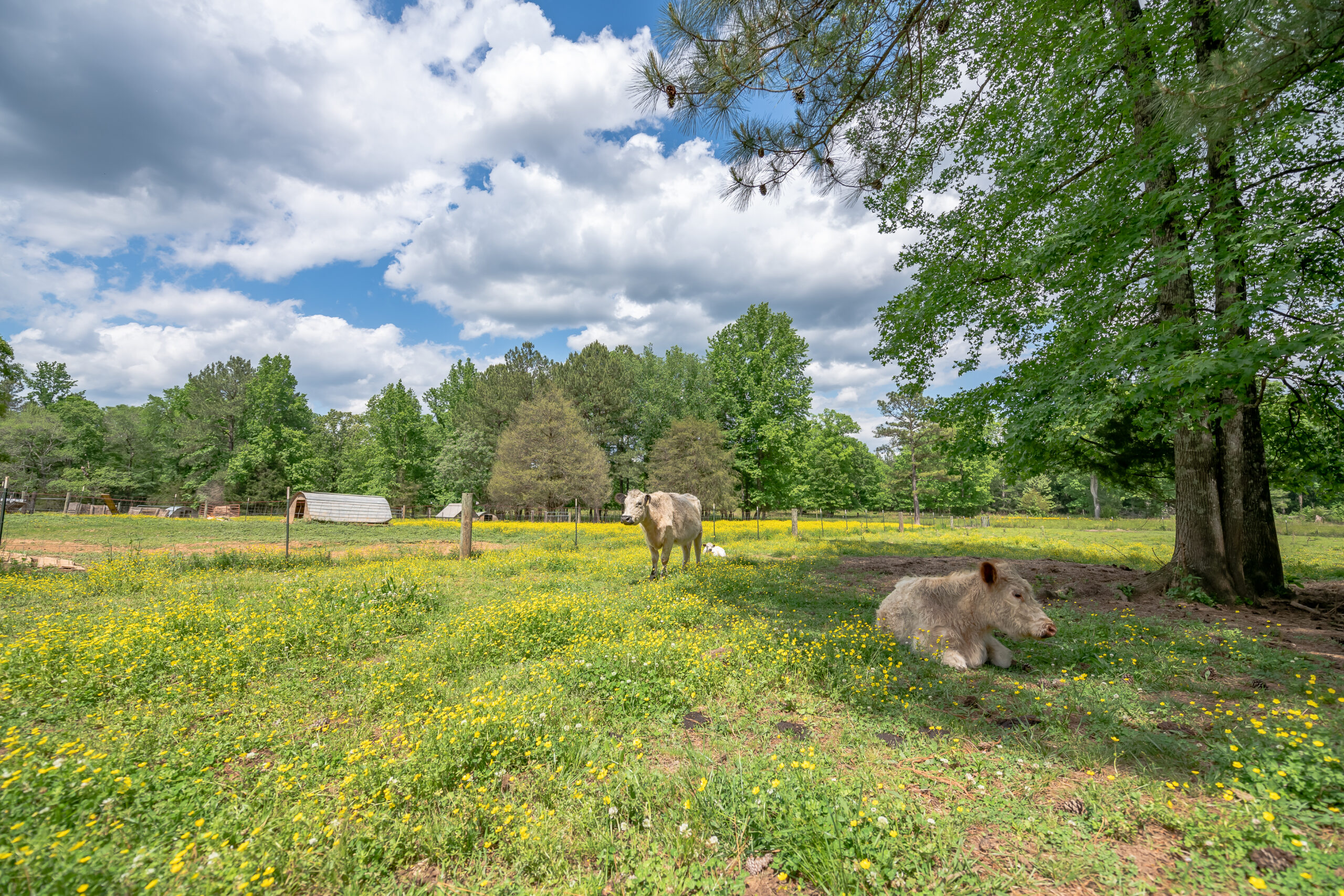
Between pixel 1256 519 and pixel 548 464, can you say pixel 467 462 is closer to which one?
pixel 548 464

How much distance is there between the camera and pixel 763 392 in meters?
37.5

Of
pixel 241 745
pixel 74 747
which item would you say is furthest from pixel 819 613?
pixel 74 747

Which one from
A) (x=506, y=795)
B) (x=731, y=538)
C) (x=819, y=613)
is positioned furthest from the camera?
(x=731, y=538)

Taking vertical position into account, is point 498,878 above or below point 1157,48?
below

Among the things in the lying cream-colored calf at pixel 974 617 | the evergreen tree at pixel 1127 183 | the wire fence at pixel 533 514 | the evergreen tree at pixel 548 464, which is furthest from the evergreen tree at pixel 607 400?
the lying cream-colored calf at pixel 974 617

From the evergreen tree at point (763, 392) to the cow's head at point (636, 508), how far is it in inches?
1043

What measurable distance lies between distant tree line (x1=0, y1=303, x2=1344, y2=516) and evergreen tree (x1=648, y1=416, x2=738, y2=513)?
0.12 meters

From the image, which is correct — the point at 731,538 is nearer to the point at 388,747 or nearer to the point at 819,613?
the point at 819,613

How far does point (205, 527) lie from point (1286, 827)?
3718 cm

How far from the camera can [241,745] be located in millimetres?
3791

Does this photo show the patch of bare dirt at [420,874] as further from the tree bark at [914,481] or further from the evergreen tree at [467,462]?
the tree bark at [914,481]

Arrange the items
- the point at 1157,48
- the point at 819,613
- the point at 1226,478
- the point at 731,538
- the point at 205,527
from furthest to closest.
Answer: the point at 205,527, the point at 731,538, the point at 1226,478, the point at 819,613, the point at 1157,48

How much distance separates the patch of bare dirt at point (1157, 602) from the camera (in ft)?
21.6

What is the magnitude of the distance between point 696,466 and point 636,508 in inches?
696
